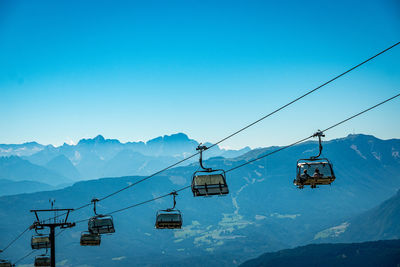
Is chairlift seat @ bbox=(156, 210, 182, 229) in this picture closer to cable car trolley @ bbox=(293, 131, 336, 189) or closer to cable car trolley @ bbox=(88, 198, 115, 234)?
cable car trolley @ bbox=(88, 198, 115, 234)

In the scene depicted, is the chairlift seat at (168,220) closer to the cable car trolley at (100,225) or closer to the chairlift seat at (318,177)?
the cable car trolley at (100,225)

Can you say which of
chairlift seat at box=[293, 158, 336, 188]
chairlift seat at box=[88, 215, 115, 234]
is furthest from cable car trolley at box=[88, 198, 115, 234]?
chairlift seat at box=[293, 158, 336, 188]

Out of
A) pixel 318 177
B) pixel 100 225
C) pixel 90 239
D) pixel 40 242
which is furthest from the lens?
pixel 40 242

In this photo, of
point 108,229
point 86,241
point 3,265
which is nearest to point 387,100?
point 108,229

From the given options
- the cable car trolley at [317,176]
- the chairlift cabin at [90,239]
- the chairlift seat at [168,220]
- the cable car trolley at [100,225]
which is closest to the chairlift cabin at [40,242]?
the chairlift cabin at [90,239]

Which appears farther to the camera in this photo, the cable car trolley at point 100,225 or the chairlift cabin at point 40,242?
the chairlift cabin at point 40,242

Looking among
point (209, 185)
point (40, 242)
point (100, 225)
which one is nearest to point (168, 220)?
point (100, 225)

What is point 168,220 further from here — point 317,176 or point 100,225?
point 317,176

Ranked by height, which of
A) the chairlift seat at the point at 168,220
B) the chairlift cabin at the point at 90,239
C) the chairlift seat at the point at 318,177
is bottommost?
the chairlift cabin at the point at 90,239

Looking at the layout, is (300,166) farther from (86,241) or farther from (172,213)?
(86,241)
